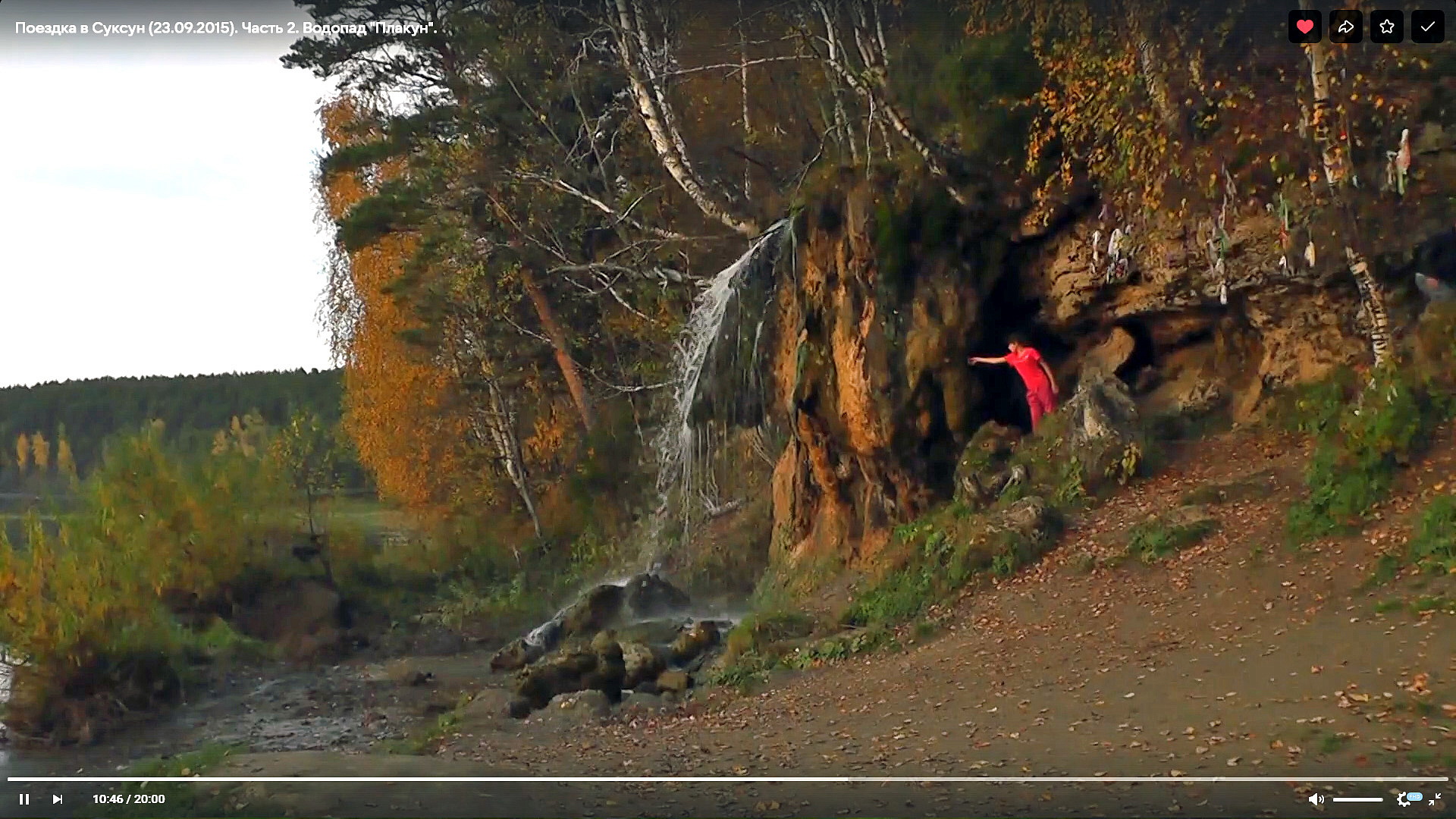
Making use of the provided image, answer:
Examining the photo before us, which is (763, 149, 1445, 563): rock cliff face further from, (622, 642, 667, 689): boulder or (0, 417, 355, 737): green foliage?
(0, 417, 355, 737): green foliage

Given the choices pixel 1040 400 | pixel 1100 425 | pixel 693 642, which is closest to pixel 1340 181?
pixel 1100 425

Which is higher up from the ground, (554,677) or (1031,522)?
(1031,522)

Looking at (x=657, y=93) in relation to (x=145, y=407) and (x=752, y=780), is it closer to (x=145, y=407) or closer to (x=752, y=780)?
(x=145, y=407)

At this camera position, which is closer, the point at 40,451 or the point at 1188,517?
the point at 1188,517

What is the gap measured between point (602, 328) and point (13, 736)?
1283 cm

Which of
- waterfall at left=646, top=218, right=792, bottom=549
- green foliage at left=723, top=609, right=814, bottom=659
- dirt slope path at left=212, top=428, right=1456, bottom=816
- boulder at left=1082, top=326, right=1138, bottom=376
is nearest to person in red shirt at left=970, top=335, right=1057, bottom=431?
boulder at left=1082, top=326, right=1138, bottom=376

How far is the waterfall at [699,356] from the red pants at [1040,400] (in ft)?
12.6

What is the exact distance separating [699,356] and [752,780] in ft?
34.3

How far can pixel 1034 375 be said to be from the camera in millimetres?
14531

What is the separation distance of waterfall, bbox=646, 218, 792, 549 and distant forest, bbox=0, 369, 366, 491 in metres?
6.67

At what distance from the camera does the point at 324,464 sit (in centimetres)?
2441

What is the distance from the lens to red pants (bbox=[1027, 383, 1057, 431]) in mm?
14477

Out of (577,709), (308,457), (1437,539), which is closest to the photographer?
(1437,539)

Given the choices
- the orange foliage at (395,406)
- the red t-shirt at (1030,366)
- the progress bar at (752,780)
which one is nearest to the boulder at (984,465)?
the red t-shirt at (1030,366)
